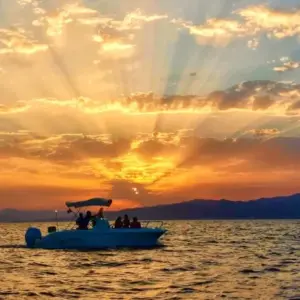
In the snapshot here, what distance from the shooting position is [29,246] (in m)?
56.7

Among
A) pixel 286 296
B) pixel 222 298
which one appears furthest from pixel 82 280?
pixel 286 296

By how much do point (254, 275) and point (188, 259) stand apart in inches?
476

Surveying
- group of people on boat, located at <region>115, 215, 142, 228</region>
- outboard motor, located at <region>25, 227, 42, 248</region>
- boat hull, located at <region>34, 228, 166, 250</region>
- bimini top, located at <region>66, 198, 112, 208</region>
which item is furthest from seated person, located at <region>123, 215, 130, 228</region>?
outboard motor, located at <region>25, 227, 42, 248</region>

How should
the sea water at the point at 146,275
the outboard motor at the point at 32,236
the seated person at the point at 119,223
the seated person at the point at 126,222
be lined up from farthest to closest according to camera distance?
1. the outboard motor at the point at 32,236
2. the seated person at the point at 119,223
3. the seated person at the point at 126,222
4. the sea water at the point at 146,275

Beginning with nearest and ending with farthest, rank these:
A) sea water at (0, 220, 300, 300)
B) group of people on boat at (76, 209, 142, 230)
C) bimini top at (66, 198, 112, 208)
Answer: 1. sea water at (0, 220, 300, 300)
2. group of people on boat at (76, 209, 142, 230)
3. bimini top at (66, 198, 112, 208)

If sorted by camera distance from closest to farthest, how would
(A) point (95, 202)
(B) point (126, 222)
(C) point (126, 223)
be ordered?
(B) point (126, 222) → (C) point (126, 223) → (A) point (95, 202)

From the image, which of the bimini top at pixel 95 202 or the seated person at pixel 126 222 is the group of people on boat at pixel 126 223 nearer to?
the seated person at pixel 126 222

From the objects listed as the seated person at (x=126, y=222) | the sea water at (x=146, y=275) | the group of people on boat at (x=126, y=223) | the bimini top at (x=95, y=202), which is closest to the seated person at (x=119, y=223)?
the group of people on boat at (x=126, y=223)

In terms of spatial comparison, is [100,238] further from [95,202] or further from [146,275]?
[146,275]

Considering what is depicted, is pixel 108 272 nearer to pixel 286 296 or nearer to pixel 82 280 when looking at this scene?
pixel 82 280

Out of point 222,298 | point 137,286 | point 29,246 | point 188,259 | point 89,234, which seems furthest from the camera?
point 29,246

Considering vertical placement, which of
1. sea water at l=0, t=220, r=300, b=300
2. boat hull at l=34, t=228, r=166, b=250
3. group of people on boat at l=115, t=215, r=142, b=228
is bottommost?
sea water at l=0, t=220, r=300, b=300

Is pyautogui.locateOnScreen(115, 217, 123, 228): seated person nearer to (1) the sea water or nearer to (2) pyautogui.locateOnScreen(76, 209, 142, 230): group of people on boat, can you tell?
(2) pyautogui.locateOnScreen(76, 209, 142, 230): group of people on boat

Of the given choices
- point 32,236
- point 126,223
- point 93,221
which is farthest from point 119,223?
point 32,236
